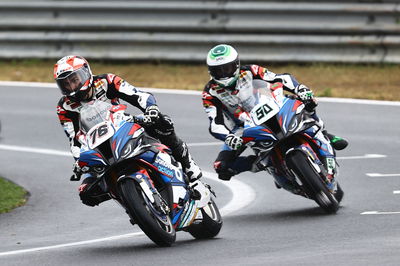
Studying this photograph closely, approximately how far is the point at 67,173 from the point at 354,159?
3.56m

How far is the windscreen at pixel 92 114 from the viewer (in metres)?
8.88

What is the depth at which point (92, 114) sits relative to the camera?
29.2 feet

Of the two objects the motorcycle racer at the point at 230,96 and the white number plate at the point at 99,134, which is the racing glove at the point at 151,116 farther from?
the motorcycle racer at the point at 230,96

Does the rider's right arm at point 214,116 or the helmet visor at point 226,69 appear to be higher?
the helmet visor at point 226,69

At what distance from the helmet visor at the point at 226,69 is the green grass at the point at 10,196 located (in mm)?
2768

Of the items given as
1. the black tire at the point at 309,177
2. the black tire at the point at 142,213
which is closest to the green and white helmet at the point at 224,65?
the black tire at the point at 309,177

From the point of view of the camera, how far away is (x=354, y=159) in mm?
13422

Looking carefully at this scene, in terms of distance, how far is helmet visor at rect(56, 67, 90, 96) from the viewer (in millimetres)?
8867

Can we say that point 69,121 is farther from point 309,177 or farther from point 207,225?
point 309,177

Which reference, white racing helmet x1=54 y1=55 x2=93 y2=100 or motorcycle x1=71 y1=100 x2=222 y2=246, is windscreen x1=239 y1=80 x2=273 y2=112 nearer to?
motorcycle x1=71 y1=100 x2=222 y2=246

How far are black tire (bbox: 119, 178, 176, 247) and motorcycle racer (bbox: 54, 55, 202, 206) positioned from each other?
49 centimetres

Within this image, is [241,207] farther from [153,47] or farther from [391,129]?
[153,47]

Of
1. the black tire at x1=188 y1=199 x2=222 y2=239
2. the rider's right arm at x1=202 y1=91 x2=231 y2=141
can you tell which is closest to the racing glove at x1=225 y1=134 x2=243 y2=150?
the rider's right arm at x1=202 y1=91 x2=231 y2=141

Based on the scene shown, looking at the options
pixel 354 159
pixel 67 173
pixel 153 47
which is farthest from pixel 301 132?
pixel 153 47
